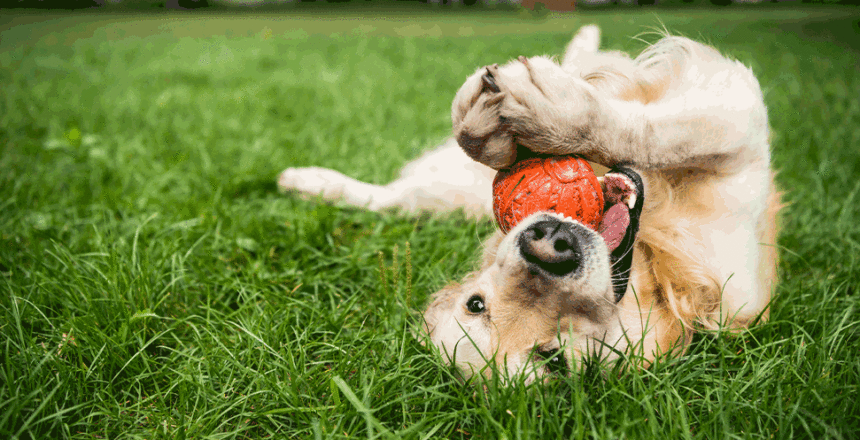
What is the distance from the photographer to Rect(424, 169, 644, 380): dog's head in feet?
4.71

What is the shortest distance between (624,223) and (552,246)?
1.47 feet

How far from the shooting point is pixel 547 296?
1.51m

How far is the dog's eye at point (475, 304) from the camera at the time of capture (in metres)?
1.69

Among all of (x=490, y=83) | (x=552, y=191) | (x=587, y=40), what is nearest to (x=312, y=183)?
(x=490, y=83)

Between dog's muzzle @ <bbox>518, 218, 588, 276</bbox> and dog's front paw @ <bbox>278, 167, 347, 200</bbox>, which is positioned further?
dog's front paw @ <bbox>278, 167, 347, 200</bbox>

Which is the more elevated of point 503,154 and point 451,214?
point 503,154

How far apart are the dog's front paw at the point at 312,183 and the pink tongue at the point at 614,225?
1824 millimetres

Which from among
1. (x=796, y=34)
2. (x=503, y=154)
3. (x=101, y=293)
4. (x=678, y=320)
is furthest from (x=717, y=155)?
(x=796, y=34)

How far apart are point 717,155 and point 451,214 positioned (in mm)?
1495

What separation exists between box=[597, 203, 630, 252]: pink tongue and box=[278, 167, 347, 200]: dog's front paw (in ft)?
5.98

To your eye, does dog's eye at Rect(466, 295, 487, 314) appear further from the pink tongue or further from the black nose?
A: the pink tongue

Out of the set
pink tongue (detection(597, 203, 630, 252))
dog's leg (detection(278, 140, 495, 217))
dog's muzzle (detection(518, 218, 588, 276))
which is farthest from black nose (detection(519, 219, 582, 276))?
dog's leg (detection(278, 140, 495, 217))

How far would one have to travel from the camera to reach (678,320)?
1.79m

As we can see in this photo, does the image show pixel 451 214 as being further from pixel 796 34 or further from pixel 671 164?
pixel 796 34
